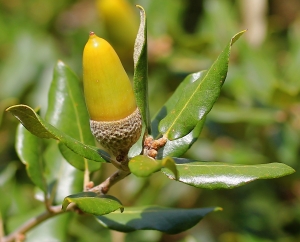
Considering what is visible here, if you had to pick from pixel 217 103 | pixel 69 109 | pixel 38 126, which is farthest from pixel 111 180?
pixel 217 103

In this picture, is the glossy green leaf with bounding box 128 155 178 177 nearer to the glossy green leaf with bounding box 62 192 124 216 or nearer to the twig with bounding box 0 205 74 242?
the glossy green leaf with bounding box 62 192 124 216

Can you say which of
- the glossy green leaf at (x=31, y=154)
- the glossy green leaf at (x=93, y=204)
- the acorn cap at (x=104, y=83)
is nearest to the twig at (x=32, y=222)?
the glossy green leaf at (x=31, y=154)

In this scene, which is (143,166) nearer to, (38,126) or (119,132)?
(119,132)

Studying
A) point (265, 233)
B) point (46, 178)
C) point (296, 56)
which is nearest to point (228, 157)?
point (265, 233)


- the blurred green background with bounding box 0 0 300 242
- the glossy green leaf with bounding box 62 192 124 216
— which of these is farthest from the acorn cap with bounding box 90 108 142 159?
the blurred green background with bounding box 0 0 300 242

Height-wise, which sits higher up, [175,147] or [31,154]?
[175,147]

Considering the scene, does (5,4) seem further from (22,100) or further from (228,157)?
(228,157)
